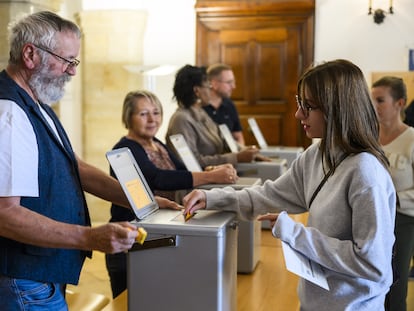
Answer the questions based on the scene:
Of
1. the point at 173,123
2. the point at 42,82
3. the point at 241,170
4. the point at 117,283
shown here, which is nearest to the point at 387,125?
the point at 241,170

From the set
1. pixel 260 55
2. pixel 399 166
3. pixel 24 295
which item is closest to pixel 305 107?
pixel 24 295

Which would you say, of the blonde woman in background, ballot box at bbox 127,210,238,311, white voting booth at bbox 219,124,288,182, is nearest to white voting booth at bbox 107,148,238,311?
ballot box at bbox 127,210,238,311

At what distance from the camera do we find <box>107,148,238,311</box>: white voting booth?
1.40 meters

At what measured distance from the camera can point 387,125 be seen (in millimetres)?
2367

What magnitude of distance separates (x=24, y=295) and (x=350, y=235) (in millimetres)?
771

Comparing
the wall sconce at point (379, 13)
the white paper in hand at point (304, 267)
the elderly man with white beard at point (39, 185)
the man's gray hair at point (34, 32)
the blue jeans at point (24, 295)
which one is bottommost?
the blue jeans at point (24, 295)

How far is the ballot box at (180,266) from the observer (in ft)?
4.58

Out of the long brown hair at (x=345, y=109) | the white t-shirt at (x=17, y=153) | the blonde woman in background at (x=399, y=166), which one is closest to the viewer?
the white t-shirt at (x=17, y=153)

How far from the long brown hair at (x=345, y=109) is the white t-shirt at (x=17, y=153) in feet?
2.19

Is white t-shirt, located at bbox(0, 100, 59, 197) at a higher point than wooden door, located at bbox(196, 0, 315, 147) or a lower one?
lower

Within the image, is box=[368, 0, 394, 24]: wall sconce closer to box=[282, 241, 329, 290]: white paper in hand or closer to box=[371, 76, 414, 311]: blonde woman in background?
box=[371, 76, 414, 311]: blonde woman in background

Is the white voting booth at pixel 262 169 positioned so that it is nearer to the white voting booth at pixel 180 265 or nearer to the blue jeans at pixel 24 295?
the white voting booth at pixel 180 265

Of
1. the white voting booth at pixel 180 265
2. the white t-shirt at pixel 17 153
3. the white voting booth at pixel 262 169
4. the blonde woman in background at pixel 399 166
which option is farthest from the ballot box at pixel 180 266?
the white voting booth at pixel 262 169

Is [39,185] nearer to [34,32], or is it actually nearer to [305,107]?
[34,32]
